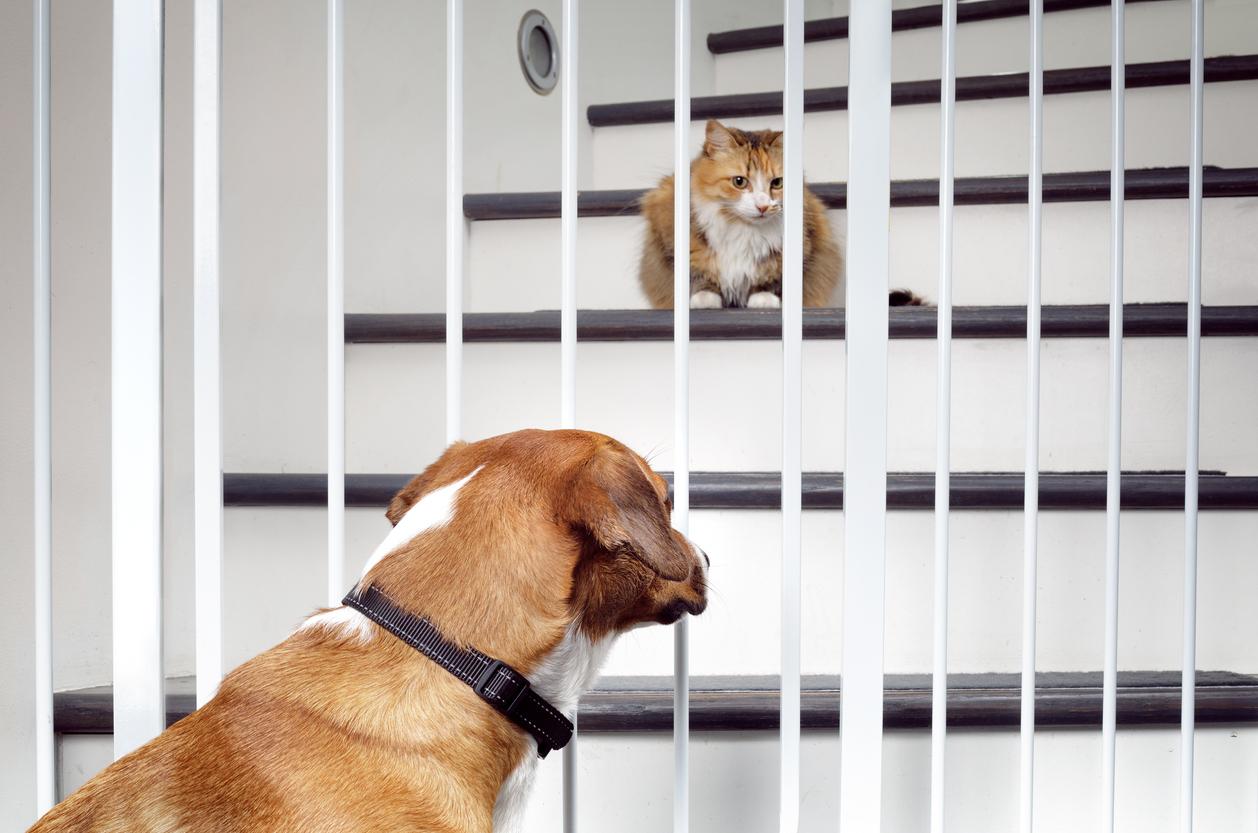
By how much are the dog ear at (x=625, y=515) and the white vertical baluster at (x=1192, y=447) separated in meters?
0.71

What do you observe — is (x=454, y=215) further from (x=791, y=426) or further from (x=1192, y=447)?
(x=1192, y=447)

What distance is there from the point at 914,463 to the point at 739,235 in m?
0.83

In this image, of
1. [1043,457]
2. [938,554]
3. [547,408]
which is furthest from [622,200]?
[938,554]

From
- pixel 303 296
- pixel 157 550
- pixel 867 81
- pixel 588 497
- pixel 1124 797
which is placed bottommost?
pixel 1124 797

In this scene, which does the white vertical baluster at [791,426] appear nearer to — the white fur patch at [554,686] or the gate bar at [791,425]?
the gate bar at [791,425]

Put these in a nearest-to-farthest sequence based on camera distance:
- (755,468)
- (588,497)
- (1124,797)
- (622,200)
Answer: (588,497) < (1124,797) < (755,468) < (622,200)

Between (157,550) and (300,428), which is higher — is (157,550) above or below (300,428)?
below

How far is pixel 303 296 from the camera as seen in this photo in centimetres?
183

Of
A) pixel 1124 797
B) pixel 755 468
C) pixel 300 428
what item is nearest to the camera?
pixel 1124 797

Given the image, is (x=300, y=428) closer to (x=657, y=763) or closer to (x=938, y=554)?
(x=657, y=763)

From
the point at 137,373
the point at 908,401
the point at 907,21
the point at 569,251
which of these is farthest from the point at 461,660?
the point at 907,21

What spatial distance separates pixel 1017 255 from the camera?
1882 mm

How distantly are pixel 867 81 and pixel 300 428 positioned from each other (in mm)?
1248

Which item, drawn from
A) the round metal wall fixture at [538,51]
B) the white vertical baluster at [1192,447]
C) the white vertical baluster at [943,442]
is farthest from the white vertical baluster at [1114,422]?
the round metal wall fixture at [538,51]
